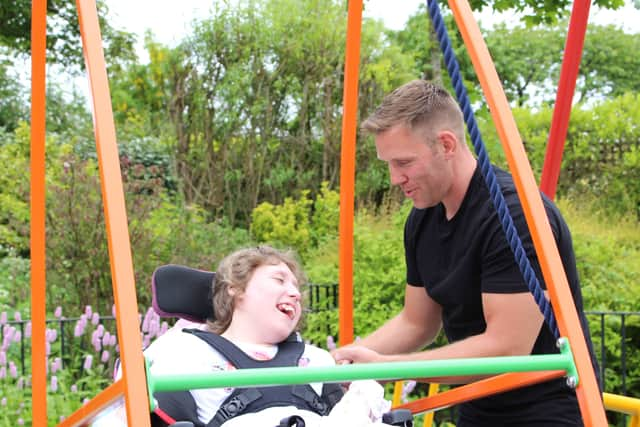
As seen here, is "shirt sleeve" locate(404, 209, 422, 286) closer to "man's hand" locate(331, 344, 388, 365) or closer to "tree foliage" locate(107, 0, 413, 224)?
"man's hand" locate(331, 344, 388, 365)

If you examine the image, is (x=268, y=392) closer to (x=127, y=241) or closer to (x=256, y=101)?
(x=127, y=241)

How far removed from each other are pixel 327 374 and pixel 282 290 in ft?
2.74

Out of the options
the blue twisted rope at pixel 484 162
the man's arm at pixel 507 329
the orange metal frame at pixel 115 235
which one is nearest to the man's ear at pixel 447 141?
the blue twisted rope at pixel 484 162

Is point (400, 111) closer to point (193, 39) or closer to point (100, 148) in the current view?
point (100, 148)

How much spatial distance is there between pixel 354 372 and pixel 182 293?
39.8 inches

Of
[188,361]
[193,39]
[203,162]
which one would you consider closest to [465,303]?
[188,361]

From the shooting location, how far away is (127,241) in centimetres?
154

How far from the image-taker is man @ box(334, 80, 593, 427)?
2152 millimetres

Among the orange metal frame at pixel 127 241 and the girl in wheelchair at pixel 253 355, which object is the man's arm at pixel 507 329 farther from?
the girl in wheelchair at pixel 253 355

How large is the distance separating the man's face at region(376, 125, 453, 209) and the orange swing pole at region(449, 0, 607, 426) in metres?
0.46

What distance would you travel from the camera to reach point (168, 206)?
6863 millimetres

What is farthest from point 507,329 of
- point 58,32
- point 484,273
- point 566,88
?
point 58,32

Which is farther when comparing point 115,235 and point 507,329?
point 507,329

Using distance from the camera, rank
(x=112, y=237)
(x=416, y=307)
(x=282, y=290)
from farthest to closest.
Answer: (x=416, y=307)
(x=282, y=290)
(x=112, y=237)
